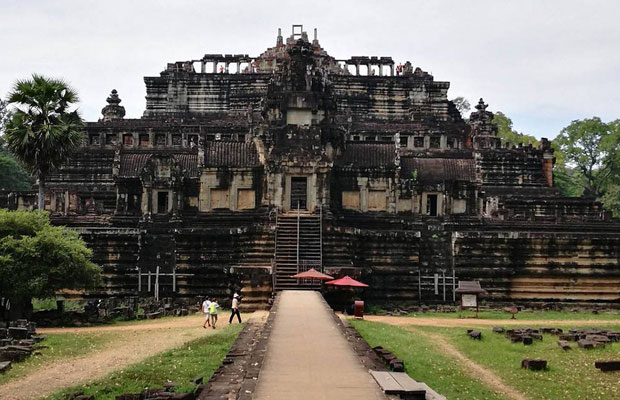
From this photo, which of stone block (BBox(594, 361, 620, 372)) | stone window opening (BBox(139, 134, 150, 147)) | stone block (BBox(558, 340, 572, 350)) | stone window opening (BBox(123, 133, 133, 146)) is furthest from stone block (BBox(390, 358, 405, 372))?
stone window opening (BBox(123, 133, 133, 146))

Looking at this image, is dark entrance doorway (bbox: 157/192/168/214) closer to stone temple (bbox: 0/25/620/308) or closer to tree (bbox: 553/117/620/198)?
stone temple (bbox: 0/25/620/308)

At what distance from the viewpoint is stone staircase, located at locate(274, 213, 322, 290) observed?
27.6m

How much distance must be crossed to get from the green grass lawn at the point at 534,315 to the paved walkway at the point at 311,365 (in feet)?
35.2

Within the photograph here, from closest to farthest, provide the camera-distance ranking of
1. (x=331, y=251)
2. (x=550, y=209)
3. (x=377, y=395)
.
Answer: (x=377, y=395)
(x=331, y=251)
(x=550, y=209)

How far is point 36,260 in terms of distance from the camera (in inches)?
990

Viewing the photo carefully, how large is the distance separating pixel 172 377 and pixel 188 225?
1739 cm

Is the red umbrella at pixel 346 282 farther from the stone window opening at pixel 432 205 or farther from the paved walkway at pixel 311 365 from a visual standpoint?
the stone window opening at pixel 432 205

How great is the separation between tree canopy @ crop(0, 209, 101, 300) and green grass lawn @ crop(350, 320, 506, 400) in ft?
33.8

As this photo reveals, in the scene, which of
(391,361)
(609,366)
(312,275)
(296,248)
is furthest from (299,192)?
(609,366)

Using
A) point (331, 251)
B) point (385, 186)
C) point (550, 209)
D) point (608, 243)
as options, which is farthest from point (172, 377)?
point (550, 209)

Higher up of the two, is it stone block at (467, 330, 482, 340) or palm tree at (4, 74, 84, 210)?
palm tree at (4, 74, 84, 210)

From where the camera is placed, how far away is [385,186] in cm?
3344

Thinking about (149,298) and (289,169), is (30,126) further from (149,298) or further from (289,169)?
(289,169)

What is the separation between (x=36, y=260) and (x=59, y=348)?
5775mm
